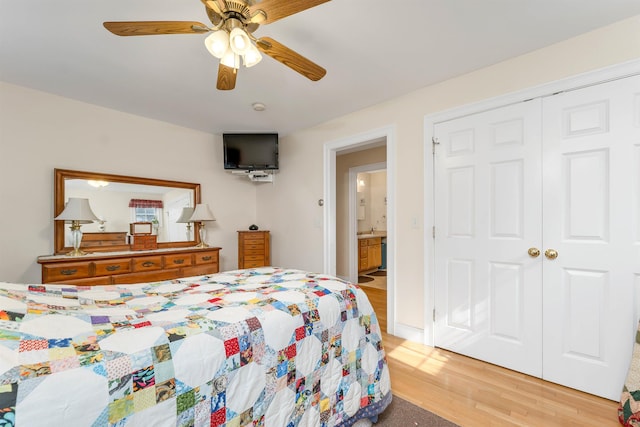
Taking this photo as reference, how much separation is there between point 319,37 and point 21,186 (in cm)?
301

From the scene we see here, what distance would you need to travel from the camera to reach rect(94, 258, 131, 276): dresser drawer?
8.66 feet

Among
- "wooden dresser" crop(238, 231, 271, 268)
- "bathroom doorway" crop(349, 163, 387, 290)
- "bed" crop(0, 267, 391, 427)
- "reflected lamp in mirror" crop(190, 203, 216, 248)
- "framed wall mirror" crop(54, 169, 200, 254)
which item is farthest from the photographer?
"bathroom doorway" crop(349, 163, 387, 290)

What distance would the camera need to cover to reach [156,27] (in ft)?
4.48

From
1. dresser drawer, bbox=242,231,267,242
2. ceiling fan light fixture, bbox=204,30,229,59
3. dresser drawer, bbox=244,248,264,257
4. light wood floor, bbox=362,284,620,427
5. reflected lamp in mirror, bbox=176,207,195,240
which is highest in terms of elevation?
ceiling fan light fixture, bbox=204,30,229,59

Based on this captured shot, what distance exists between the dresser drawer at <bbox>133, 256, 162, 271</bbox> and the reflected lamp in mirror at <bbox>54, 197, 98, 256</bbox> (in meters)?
0.48

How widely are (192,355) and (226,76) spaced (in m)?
1.58

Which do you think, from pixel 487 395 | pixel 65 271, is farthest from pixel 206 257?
pixel 487 395

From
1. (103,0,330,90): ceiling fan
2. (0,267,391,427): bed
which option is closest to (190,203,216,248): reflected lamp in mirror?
(0,267,391,427): bed

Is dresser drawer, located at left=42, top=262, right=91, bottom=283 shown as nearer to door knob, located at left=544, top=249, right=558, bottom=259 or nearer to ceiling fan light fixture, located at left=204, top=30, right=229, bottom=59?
ceiling fan light fixture, located at left=204, top=30, right=229, bottom=59

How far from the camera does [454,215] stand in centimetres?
248

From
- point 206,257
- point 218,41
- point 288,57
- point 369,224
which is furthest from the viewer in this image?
point 369,224

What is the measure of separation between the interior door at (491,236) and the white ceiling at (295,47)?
52cm

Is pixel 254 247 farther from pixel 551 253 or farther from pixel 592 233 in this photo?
pixel 592 233

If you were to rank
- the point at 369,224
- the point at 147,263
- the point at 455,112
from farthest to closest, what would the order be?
1. the point at 369,224
2. the point at 147,263
3. the point at 455,112
